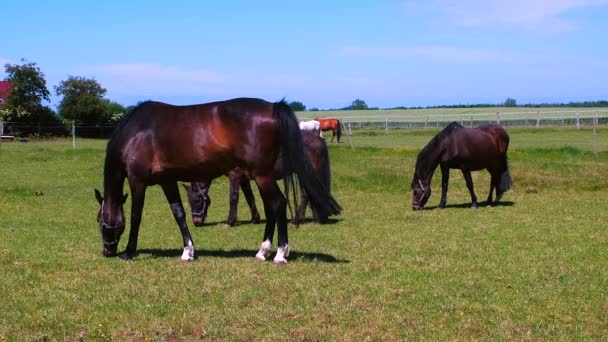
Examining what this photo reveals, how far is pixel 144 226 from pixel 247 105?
19.1 feet

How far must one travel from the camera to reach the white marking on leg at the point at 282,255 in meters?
8.95

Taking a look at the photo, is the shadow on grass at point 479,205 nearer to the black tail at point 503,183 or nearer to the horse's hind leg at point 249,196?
the black tail at point 503,183

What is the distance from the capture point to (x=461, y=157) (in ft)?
55.4

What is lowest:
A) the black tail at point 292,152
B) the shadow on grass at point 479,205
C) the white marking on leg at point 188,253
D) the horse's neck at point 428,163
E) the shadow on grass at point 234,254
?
the shadow on grass at point 479,205

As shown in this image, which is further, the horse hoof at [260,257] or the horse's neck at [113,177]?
the horse's neck at [113,177]

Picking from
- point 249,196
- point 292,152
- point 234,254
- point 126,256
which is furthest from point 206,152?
point 249,196

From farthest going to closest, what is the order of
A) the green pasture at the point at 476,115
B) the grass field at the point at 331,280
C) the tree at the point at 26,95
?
the green pasture at the point at 476,115, the tree at the point at 26,95, the grass field at the point at 331,280

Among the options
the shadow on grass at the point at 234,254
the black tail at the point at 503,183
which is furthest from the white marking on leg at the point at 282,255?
the black tail at the point at 503,183

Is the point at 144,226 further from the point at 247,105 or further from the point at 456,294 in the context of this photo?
the point at 456,294

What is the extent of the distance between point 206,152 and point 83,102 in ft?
173

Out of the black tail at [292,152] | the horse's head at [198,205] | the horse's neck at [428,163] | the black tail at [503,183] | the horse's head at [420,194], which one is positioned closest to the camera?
the black tail at [292,152]

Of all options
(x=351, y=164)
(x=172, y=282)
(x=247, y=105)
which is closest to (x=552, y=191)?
(x=351, y=164)

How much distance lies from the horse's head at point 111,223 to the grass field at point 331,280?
0.74 feet

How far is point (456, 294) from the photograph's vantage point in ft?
23.5
